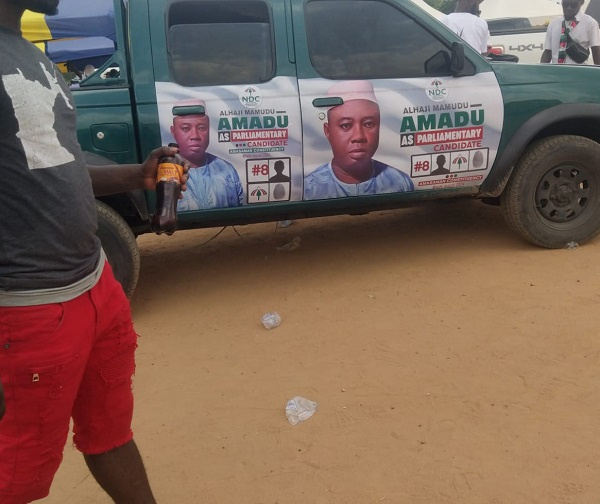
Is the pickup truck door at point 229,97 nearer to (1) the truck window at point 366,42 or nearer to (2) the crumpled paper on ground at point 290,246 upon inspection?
(1) the truck window at point 366,42

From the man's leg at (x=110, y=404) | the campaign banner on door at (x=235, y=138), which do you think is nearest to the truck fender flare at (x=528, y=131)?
the campaign banner on door at (x=235, y=138)

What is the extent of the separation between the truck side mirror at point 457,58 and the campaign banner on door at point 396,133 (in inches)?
3.1

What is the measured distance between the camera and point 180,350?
3641 millimetres

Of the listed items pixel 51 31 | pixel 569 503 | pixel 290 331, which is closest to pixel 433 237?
pixel 290 331

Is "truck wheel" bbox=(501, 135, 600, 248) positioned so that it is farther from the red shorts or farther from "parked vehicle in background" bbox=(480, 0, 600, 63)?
"parked vehicle in background" bbox=(480, 0, 600, 63)

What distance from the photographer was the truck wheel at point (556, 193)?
4.46m

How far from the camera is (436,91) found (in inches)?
166

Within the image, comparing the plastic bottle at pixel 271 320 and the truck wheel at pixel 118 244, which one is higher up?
the truck wheel at pixel 118 244

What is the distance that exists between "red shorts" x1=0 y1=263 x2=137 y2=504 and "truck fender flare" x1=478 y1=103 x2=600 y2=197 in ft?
10.6

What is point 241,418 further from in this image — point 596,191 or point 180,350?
point 596,191

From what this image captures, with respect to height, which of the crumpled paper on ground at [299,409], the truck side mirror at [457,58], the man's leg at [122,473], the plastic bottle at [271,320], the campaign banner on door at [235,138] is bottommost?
the plastic bottle at [271,320]

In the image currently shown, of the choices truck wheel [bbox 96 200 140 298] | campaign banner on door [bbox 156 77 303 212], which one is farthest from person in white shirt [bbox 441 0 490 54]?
truck wheel [bbox 96 200 140 298]

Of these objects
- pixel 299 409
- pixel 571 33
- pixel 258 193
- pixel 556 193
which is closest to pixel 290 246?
pixel 258 193

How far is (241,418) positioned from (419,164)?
218 cm
